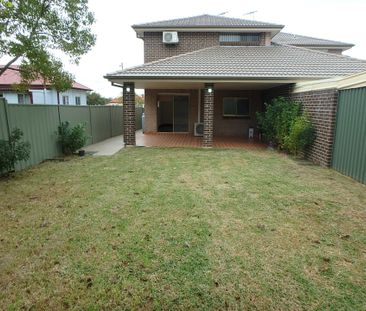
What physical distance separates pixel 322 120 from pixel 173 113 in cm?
956

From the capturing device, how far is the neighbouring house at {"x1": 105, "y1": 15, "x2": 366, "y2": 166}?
10102 millimetres

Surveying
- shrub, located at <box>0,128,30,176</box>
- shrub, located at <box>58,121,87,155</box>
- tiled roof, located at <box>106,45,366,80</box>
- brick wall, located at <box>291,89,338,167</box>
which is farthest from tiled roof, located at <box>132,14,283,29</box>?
shrub, located at <box>0,128,30,176</box>

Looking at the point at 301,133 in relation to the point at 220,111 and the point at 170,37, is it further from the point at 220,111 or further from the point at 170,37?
the point at 170,37

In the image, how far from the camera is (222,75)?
33.2 feet

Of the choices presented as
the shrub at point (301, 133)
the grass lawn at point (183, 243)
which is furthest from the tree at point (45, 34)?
the shrub at point (301, 133)

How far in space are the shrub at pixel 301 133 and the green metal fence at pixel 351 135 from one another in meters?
1.19

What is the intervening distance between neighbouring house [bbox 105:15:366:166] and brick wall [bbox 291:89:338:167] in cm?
2

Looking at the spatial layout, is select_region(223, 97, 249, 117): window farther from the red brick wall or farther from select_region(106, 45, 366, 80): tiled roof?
select_region(106, 45, 366, 80): tiled roof

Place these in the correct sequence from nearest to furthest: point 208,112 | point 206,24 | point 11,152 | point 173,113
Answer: point 11,152, point 208,112, point 206,24, point 173,113

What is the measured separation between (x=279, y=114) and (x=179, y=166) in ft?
15.9

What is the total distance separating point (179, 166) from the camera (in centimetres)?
782

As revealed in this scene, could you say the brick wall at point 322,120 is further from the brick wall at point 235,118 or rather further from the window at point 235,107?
the window at point 235,107

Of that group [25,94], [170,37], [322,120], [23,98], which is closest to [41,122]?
[322,120]

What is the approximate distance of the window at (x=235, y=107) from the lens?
1521cm
